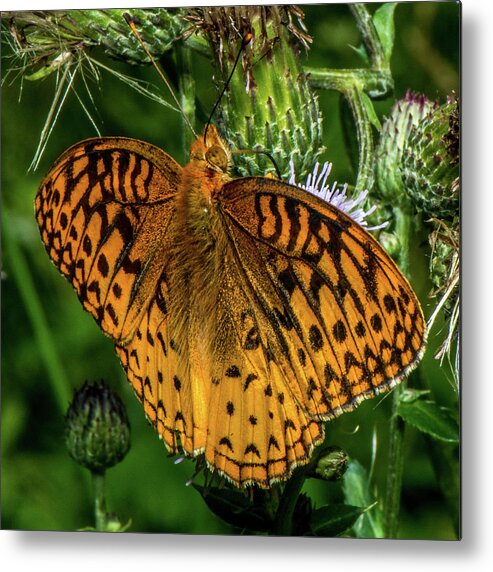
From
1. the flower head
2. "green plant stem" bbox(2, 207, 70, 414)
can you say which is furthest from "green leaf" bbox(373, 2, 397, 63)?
"green plant stem" bbox(2, 207, 70, 414)

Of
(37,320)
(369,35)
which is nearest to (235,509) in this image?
(37,320)

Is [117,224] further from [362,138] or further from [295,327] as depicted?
[362,138]

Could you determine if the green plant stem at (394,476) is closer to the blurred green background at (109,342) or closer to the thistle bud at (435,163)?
the blurred green background at (109,342)

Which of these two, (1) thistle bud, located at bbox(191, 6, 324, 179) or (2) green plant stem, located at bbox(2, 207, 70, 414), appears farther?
(2) green plant stem, located at bbox(2, 207, 70, 414)

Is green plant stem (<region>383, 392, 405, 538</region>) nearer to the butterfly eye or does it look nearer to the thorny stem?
the thorny stem

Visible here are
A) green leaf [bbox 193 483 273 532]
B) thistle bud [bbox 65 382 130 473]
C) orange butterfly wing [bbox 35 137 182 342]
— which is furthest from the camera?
thistle bud [bbox 65 382 130 473]

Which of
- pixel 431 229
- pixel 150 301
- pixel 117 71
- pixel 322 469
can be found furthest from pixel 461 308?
pixel 117 71
